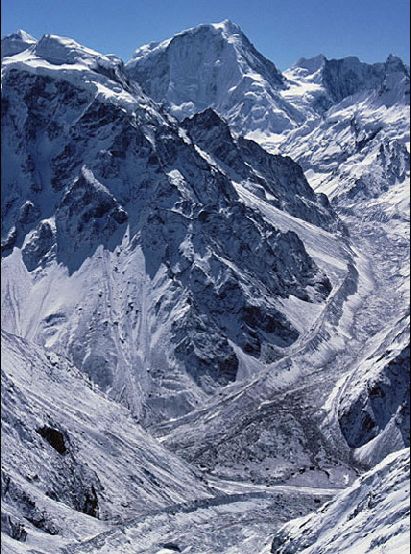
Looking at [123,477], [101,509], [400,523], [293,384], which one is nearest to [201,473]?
[123,477]

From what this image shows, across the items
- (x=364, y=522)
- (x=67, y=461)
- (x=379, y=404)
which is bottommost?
(x=67, y=461)

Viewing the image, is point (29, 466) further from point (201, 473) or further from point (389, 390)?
point (389, 390)

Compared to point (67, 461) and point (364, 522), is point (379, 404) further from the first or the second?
point (364, 522)

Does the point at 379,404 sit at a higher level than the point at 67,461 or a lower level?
higher

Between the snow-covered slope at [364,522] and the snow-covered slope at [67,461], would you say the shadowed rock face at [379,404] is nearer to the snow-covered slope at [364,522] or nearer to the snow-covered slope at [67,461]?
the snow-covered slope at [67,461]

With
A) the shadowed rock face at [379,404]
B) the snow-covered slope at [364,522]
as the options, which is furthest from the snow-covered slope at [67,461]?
the shadowed rock face at [379,404]

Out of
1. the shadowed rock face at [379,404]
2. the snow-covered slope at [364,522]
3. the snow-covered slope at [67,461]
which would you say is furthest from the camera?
the shadowed rock face at [379,404]

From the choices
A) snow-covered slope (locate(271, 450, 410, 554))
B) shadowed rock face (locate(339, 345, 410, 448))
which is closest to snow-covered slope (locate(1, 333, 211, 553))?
snow-covered slope (locate(271, 450, 410, 554))

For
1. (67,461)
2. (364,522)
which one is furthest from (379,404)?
(364,522)
